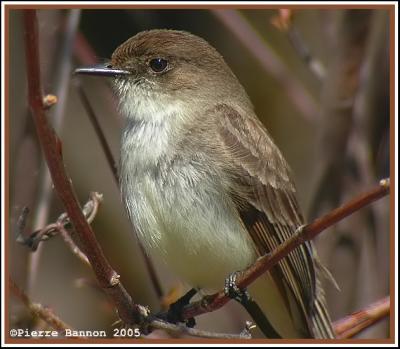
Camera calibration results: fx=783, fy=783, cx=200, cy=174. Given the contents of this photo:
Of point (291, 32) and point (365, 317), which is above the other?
point (291, 32)

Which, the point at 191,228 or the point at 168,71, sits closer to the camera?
the point at 191,228

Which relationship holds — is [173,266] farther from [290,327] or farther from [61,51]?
[61,51]

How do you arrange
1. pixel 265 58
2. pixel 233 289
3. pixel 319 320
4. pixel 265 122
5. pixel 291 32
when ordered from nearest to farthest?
pixel 233 289 → pixel 319 320 → pixel 291 32 → pixel 265 58 → pixel 265 122

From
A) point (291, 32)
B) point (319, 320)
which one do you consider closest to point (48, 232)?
point (319, 320)

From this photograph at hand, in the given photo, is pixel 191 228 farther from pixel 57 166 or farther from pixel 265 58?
pixel 265 58

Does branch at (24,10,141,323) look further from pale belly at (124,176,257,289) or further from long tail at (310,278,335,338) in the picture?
long tail at (310,278,335,338)

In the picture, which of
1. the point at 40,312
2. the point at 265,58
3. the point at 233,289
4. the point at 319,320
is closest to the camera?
the point at 40,312

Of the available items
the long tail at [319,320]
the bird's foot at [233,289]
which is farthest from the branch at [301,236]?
the long tail at [319,320]

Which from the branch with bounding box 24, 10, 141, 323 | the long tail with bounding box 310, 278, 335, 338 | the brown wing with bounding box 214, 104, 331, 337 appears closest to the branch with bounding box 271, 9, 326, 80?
the brown wing with bounding box 214, 104, 331, 337
